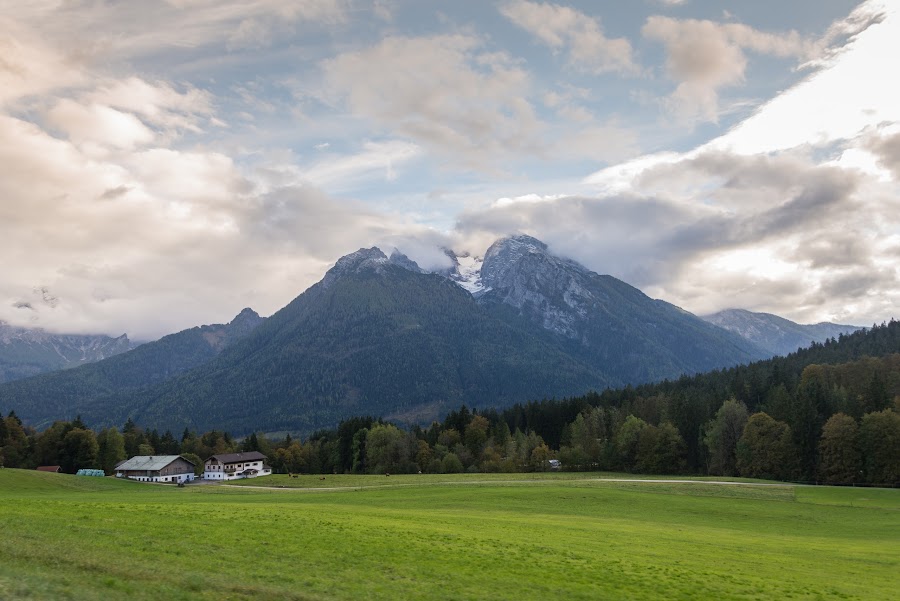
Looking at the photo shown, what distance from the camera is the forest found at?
104050 mm

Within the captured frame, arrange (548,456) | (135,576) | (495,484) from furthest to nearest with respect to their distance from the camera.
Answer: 1. (548,456)
2. (495,484)
3. (135,576)

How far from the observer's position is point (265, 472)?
562ft

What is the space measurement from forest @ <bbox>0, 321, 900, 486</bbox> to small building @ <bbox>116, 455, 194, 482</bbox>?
18.3 feet

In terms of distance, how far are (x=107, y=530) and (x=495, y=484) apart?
63.8 metres

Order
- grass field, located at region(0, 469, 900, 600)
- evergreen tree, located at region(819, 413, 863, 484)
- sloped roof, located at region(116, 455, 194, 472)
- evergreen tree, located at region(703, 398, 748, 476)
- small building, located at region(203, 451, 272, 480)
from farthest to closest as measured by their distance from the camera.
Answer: small building, located at region(203, 451, 272, 480) → sloped roof, located at region(116, 455, 194, 472) → evergreen tree, located at region(703, 398, 748, 476) → evergreen tree, located at region(819, 413, 863, 484) → grass field, located at region(0, 469, 900, 600)

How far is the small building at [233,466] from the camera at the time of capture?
162000 millimetres

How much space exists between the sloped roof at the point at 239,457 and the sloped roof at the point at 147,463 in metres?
14.7

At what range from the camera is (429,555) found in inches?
1262

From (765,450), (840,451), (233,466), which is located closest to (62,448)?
(233,466)

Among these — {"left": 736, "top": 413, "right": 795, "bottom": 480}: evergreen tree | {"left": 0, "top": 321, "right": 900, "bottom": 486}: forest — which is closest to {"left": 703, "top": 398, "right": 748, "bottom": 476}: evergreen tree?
{"left": 0, "top": 321, "right": 900, "bottom": 486}: forest

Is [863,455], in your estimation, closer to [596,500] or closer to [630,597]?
[596,500]

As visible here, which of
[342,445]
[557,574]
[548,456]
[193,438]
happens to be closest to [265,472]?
[342,445]

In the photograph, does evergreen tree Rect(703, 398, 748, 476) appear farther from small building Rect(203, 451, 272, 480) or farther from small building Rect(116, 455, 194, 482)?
small building Rect(116, 455, 194, 482)

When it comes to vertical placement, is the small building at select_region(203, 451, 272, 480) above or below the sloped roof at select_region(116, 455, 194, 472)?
below
